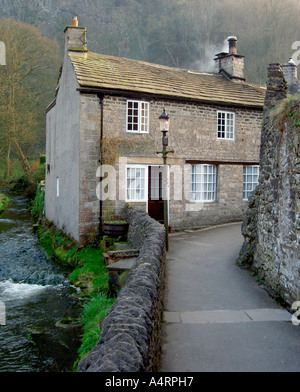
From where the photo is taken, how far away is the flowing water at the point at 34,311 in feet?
25.3

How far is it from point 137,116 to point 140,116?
0.12m

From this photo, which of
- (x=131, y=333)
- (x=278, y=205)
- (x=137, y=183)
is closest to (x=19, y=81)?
(x=137, y=183)

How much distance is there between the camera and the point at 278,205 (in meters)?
7.62

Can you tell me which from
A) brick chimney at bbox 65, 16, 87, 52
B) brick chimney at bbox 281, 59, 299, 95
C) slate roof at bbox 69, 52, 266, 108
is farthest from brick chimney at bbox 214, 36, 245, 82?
brick chimney at bbox 65, 16, 87, 52

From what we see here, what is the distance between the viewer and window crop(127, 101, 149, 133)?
15.0 metres

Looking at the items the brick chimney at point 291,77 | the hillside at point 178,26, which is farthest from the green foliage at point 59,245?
the hillside at point 178,26

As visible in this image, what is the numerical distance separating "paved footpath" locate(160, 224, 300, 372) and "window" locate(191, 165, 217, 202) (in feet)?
21.2

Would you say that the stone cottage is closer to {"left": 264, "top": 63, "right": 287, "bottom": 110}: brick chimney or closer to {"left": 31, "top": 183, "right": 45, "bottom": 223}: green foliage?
{"left": 31, "top": 183, "right": 45, "bottom": 223}: green foliage

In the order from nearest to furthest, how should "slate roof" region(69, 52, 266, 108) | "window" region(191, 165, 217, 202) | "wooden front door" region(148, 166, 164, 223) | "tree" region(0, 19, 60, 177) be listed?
"slate roof" region(69, 52, 266, 108) < "wooden front door" region(148, 166, 164, 223) < "window" region(191, 165, 217, 202) < "tree" region(0, 19, 60, 177)

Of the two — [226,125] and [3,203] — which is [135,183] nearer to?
[226,125]

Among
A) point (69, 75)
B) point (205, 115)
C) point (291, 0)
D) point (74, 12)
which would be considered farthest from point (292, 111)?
point (74, 12)

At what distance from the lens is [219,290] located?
8.23 m

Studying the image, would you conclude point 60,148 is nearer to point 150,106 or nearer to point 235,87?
point 150,106

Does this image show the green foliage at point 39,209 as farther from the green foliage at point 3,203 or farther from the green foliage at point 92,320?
the green foliage at point 92,320
